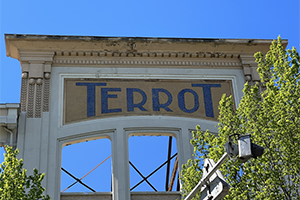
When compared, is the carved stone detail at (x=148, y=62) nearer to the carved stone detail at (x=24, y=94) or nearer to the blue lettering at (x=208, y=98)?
the blue lettering at (x=208, y=98)

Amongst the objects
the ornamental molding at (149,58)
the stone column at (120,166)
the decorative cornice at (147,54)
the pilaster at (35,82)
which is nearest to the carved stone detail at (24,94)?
the pilaster at (35,82)

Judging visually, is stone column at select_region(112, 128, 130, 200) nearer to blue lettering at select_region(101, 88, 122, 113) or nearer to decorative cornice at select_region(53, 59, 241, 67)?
blue lettering at select_region(101, 88, 122, 113)

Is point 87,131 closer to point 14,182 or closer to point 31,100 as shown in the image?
point 31,100

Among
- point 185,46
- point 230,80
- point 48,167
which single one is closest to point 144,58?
point 185,46

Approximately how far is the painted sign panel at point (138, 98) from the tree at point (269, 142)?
4071mm

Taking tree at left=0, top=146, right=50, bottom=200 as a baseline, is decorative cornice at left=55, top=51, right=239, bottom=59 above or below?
above

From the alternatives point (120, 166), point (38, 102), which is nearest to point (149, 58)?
point (38, 102)

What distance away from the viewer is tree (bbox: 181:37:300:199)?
1130cm

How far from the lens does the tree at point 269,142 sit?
11297 mm

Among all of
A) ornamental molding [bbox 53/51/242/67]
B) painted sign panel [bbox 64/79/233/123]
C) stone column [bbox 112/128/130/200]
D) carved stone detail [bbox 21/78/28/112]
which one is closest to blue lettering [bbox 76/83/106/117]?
painted sign panel [bbox 64/79/233/123]

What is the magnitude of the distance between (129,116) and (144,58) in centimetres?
247

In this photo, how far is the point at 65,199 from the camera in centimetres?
1496

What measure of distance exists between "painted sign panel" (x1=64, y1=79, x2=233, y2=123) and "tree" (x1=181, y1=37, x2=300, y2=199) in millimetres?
4071

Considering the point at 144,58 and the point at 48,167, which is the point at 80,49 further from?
the point at 48,167
